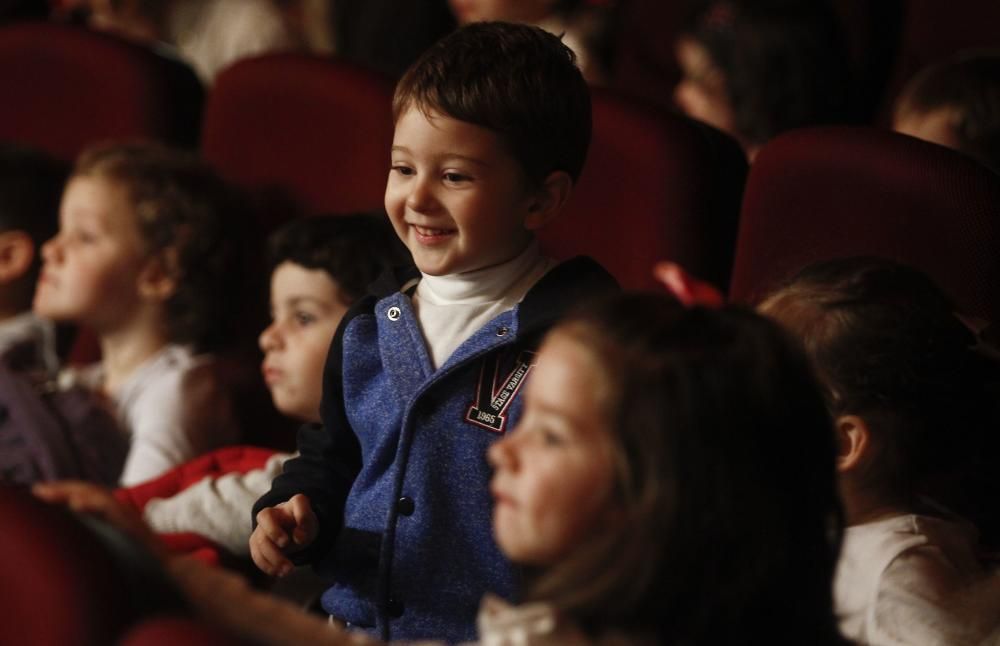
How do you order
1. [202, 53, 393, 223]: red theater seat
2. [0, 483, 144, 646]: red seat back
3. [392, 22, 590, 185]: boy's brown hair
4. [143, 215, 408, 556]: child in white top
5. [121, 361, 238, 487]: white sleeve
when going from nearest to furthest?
[0, 483, 144, 646]: red seat back → [392, 22, 590, 185]: boy's brown hair → [143, 215, 408, 556]: child in white top → [121, 361, 238, 487]: white sleeve → [202, 53, 393, 223]: red theater seat

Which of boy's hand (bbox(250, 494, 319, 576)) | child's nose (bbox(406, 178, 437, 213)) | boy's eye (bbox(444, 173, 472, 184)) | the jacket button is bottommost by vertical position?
boy's hand (bbox(250, 494, 319, 576))

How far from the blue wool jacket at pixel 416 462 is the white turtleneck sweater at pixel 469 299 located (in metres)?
0.01

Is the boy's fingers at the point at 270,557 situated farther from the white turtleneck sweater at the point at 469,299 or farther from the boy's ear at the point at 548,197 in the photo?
the boy's ear at the point at 548,197

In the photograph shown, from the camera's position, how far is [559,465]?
791 millimetres

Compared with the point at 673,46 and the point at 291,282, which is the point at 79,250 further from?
the point at 673,46

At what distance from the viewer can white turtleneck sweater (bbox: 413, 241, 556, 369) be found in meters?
1.12

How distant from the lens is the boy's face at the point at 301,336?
1446 mm

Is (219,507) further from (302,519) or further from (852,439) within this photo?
(852,439)

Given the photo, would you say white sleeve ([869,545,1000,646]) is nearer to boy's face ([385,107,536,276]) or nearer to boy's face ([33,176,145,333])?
boy's face ([385,107,536,276])

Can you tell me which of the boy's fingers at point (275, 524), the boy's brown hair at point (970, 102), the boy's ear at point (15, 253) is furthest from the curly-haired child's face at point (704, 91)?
the boy's fingers at point (275, 524)

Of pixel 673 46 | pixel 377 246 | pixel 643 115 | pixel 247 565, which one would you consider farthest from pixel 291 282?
pixel 673 46

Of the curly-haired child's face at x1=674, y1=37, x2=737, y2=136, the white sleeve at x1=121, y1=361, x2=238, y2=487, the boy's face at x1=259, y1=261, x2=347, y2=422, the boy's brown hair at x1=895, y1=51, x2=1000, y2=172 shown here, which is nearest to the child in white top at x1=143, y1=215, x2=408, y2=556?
the boy's face at x1=259, y1=261, x2=347, y2=422

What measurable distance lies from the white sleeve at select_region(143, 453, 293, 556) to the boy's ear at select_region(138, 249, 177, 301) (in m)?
0.42

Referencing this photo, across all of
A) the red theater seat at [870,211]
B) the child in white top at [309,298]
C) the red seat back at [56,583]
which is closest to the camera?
the red seat back at [56,583]
